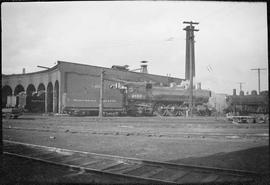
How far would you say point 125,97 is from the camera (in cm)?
2009

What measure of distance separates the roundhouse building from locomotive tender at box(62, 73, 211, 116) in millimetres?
96

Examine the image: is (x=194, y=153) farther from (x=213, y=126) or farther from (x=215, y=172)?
(x=213, y=126)

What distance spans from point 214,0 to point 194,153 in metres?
4.88

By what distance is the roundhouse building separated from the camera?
17.4m

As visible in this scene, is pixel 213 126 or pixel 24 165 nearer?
pixel 24 165

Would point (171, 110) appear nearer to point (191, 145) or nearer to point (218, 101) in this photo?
point (218, 101)

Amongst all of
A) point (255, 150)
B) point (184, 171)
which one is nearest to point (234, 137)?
point (255, 150)

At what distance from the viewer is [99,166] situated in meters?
5.42

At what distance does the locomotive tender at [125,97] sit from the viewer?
18016mm

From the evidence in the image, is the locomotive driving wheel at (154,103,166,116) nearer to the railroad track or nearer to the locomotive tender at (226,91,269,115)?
the locomotive tender at (226,91,269,115)

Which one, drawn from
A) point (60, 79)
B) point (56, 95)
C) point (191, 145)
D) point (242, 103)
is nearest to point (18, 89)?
point (56, 95)

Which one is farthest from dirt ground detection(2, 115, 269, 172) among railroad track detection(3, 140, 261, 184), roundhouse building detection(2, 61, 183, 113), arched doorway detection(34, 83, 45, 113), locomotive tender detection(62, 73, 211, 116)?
arched doorway detection(34, 83, 45, 113)

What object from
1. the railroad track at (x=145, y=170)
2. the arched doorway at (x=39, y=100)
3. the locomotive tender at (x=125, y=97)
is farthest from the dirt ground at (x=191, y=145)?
the arched doorway at (x=39, y=100)

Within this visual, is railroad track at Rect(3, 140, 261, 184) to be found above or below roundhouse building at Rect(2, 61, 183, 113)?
below
